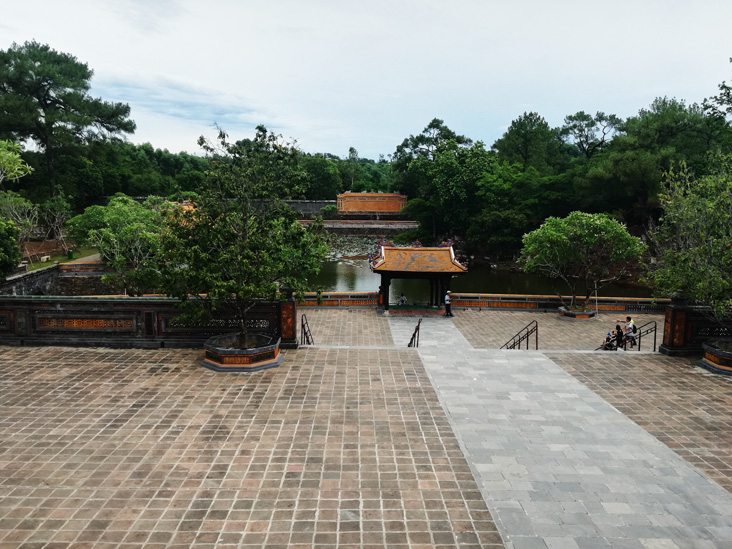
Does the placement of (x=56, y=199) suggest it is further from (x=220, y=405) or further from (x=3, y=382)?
(x=220, y=405)

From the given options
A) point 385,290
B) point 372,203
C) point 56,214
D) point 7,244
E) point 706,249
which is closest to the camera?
point 706,249

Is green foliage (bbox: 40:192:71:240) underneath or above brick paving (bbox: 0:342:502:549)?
above

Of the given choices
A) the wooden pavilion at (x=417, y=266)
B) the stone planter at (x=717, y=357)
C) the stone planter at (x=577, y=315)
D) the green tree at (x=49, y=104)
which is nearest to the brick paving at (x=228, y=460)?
the stone planter at (x=717, y=357)

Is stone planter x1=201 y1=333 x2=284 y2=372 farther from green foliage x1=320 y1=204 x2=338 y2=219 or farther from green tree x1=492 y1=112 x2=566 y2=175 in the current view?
green foliage x1=320 y1=204 x2=338 y2=219

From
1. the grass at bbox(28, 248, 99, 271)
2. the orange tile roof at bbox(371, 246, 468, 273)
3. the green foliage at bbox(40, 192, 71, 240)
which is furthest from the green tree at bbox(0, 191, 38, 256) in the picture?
the orange tile roof at bbox(371, 246, 468, 273)

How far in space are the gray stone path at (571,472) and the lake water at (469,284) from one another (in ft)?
59.9

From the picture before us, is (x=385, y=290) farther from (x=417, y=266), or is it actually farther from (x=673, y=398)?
(x=673, y=398)

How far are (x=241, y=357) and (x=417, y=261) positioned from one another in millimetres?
10634

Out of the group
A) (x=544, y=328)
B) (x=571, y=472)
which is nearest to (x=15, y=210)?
(x=544, y=328)

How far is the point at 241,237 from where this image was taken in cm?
1082

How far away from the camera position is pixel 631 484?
6.28m

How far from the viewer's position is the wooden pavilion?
62.7 feet

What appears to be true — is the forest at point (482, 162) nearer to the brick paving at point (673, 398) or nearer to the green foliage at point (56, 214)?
the green foliage at point (56, 214)

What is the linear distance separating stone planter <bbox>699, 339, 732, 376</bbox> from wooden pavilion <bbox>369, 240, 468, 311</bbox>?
8.91 m
